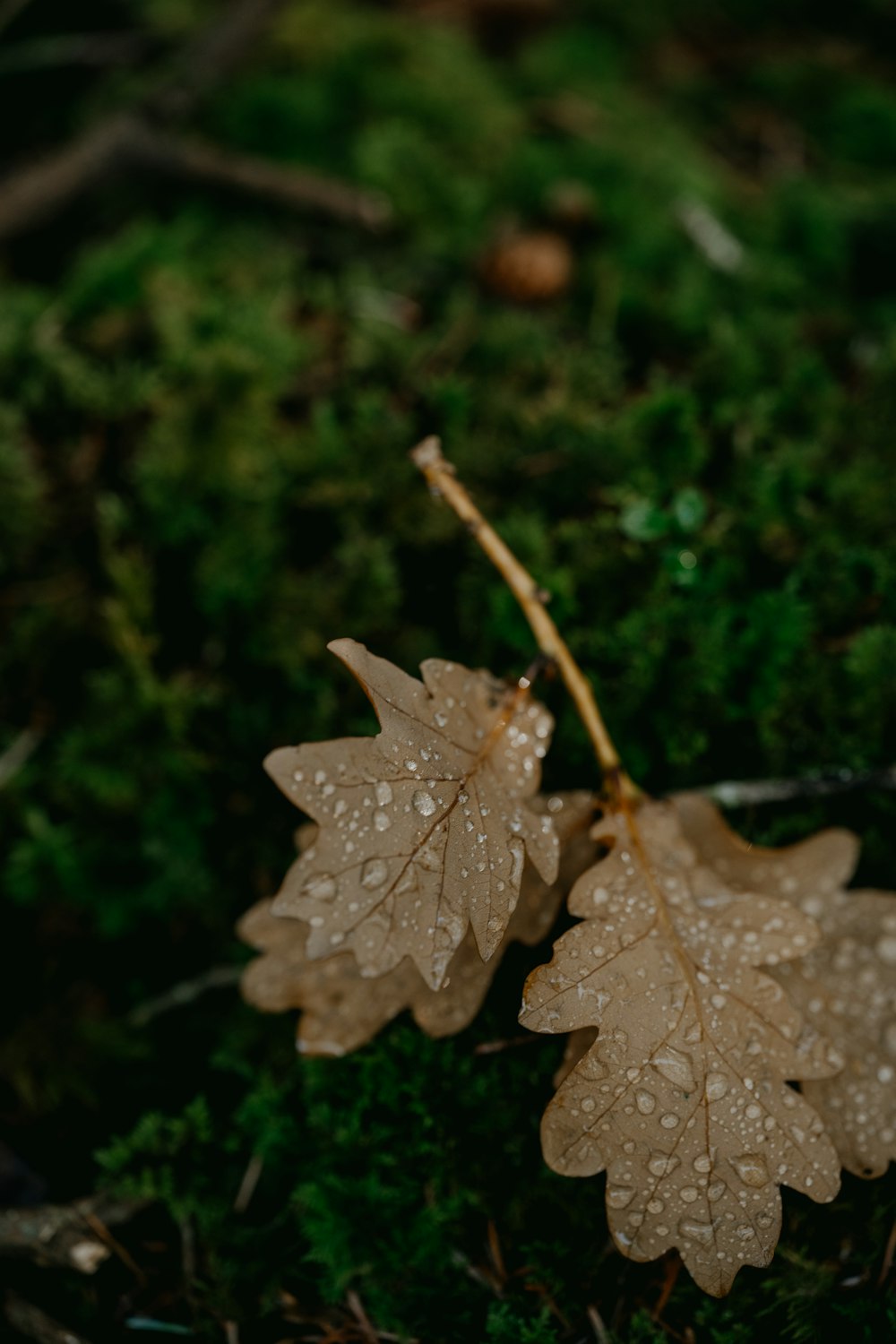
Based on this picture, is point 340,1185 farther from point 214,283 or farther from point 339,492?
point 214,283

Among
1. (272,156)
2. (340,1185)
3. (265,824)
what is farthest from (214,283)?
(340,1185)

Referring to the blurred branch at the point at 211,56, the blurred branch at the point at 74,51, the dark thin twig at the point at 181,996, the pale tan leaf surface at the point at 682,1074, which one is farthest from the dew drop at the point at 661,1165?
the blurred branch at the point at 74,51

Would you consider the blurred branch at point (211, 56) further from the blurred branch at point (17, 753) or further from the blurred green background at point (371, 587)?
the blurred branch at point (17, 753)

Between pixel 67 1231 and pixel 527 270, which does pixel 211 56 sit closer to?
pixel 527 270

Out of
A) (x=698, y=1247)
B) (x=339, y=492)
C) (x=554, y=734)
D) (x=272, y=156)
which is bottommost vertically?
(x=698, y=1247)

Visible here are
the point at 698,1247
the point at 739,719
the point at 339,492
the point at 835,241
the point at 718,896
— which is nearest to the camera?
the point at 698,1247

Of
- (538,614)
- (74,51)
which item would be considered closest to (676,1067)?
(538,614)
